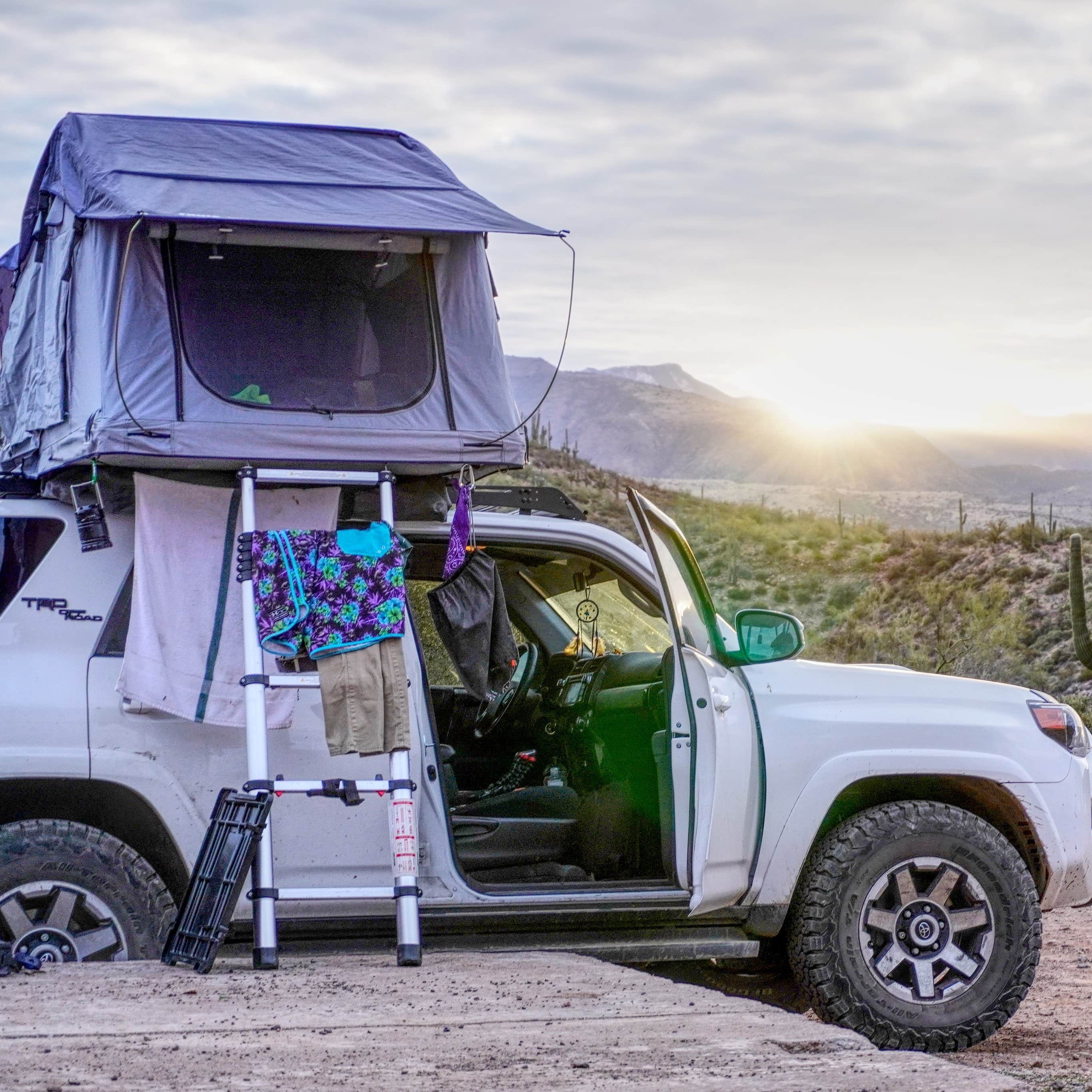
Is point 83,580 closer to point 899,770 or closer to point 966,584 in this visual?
point 899,770

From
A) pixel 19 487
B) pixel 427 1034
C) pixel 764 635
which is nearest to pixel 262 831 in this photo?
pixel 427 1034

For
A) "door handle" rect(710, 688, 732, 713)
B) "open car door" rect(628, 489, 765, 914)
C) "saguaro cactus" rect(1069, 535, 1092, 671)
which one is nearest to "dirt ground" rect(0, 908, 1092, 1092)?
"open car door" rect(628, 489, 765, 914)

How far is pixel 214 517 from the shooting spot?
18.2 ft

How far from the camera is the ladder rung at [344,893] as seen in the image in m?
5.04

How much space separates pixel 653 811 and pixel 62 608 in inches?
88.6

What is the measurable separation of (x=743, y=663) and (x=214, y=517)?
1.93 metres

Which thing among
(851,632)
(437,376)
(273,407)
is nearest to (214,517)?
(273,407)

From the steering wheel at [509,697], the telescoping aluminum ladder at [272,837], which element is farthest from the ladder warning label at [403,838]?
the steering wheel at [509,697]

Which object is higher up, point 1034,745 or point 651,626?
point 651,626

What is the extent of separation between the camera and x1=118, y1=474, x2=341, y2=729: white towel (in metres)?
5.08

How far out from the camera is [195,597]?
5.37 metres

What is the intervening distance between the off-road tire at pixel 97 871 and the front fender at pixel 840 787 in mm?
2017

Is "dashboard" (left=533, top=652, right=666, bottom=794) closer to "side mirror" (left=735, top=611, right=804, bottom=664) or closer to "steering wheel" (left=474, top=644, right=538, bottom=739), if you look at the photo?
"steering wheel" (left=474, top=644, right=538, bottom=739)

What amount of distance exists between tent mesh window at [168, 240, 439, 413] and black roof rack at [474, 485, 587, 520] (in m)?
0.60
